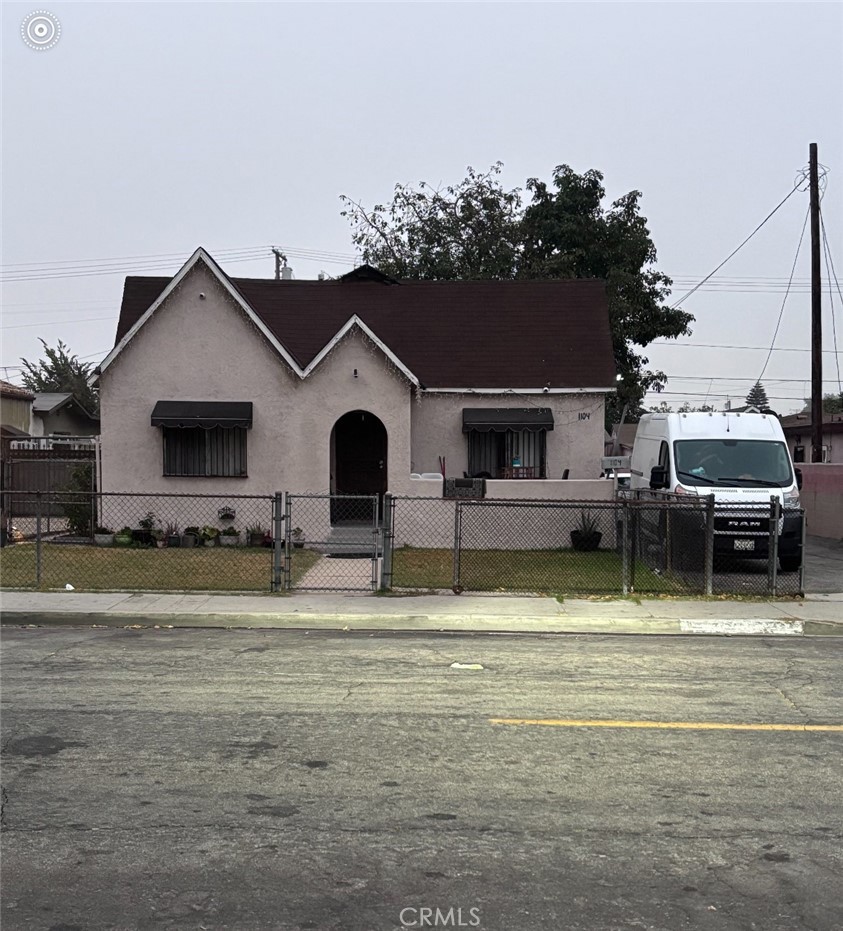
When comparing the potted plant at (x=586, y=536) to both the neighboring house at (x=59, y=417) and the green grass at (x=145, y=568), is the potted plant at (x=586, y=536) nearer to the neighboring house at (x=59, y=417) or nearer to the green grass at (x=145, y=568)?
the green grass at (x=145, y=568)

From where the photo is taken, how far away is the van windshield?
54.0 feet

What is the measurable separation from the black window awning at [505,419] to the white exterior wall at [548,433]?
207 millimetres

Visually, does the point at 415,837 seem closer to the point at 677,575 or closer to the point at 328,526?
the point at 677,575

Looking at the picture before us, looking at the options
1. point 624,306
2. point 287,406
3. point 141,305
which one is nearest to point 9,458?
point 141,305

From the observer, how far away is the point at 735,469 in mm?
16609

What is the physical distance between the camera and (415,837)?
4871 millimetres

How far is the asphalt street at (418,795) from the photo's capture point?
420 cm

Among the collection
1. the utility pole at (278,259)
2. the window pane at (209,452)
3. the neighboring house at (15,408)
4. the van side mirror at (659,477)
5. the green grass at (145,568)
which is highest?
the utility pole at (278,259)

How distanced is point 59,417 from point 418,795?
41.7m

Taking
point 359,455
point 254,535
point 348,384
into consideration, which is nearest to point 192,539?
point 254,535

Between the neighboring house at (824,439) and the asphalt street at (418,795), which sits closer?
the asphalt street at (418,795)

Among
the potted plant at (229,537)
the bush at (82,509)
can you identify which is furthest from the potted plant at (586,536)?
the bush at (82,509)

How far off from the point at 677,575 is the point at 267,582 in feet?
20.9

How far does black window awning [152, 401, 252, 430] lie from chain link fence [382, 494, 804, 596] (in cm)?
390
